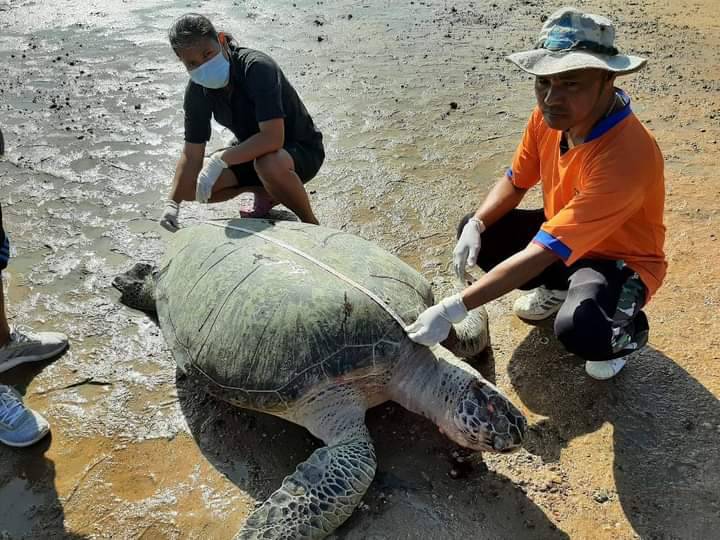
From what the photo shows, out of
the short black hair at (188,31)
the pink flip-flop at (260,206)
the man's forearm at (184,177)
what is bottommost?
the pink flip-flop at (260,206)

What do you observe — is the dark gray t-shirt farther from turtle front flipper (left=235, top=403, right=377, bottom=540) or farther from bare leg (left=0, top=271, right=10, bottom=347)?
turtle front flipper (left=235, top=403, right=377, bottom=540)

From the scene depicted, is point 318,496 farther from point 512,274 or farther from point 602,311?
point 602,311

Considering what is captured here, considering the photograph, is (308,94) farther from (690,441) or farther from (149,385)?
(690,441)

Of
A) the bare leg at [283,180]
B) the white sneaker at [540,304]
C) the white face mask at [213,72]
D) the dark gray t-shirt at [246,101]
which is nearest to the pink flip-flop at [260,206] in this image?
the bare leg at [283,180]

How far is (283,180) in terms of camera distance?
3201 millimetres

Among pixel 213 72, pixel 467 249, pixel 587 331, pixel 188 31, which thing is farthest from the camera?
pixel 213 72

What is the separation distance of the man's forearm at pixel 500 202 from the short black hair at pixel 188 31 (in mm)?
1599

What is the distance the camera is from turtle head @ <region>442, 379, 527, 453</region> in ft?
6.26

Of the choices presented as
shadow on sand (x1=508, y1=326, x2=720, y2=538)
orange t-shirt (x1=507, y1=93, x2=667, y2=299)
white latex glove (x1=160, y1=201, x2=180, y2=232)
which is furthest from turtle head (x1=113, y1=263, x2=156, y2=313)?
orange t-shirt (x1=507, y1=93, x2=667, y2=299)

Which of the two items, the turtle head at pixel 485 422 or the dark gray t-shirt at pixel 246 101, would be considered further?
the dark gray t-shirt at pixel 246 101

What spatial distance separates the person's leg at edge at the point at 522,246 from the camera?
8.81 ft

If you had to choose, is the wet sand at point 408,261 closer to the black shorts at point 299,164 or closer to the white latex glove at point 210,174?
the black shorts at point 299,164

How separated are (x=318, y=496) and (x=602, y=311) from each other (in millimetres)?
1239

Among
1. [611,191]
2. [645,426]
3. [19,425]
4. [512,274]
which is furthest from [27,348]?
[645,426]
